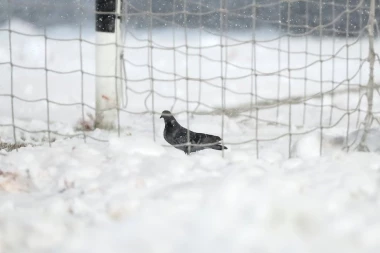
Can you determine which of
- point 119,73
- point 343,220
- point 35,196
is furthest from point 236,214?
point 119,73

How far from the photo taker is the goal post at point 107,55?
4621mm

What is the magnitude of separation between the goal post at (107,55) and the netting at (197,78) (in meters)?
0.07

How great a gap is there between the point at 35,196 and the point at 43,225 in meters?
0.37

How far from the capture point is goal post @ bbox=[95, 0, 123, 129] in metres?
4.62

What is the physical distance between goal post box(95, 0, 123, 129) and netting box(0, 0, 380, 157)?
2.8 inches

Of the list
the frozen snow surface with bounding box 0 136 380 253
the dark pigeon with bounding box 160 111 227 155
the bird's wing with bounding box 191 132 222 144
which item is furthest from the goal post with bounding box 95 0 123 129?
the frozen snow surface with bounding box 0 136 380 253

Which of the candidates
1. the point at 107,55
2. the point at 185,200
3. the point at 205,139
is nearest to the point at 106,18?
the point at 107,55

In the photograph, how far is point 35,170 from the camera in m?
2.77

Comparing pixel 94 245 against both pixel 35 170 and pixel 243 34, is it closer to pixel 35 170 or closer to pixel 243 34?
pixel 35 170

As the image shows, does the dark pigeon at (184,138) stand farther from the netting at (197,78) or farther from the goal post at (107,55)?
the goal post at (107,55)

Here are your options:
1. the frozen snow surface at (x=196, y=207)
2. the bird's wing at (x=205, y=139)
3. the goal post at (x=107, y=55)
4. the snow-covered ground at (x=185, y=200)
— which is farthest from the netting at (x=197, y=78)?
the frozen snow surface at (x=196, y=207)

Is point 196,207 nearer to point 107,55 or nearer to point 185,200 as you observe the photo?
point 185,200

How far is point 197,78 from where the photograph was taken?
4.22 m

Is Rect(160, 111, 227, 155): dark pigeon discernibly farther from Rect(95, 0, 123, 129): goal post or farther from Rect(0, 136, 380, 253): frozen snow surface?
Rect(0, 136, 380, 253): frozen snow surface
